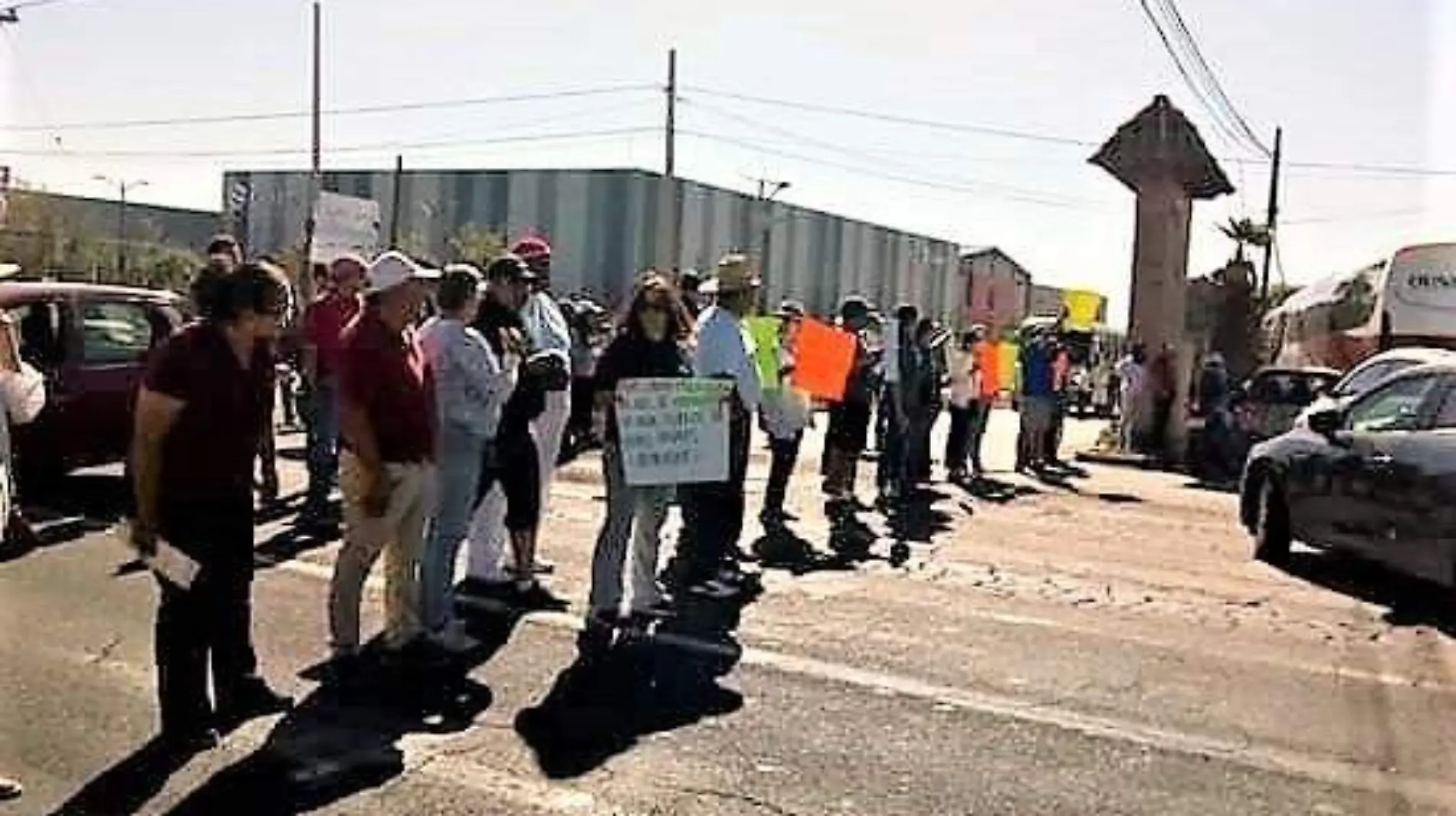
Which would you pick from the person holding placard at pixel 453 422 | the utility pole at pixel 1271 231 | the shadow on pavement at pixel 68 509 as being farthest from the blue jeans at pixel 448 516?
the utility pole at pixel 1271 231

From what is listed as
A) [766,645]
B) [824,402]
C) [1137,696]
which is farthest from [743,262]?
[824,402]

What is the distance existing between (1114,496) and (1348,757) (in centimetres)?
1089

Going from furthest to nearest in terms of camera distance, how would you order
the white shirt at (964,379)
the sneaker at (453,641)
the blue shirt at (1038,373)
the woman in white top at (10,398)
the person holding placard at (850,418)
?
the blue shirt at (1038,373) → the white shirt at (964,379) → the person holding placard at (850,418) → the sneaker at (453,641) → the woman in white top at (10,398)

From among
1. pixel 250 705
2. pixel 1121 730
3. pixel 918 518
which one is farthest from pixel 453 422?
pixel 918 518

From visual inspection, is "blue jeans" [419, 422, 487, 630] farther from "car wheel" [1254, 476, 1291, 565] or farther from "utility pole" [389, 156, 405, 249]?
"utility pole" [389, 156, 405, 249]

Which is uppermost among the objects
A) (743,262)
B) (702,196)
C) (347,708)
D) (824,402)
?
(702,196)

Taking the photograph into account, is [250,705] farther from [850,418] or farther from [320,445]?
[850,418]

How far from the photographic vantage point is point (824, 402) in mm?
14609

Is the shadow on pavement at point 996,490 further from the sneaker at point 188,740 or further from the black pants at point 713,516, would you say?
the sneaker at point 188,740

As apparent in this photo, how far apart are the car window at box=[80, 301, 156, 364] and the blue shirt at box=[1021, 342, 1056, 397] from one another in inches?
384

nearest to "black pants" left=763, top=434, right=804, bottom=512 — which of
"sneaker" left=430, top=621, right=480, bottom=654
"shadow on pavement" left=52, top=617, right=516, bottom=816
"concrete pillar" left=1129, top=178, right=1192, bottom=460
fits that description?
"sneaker" left=430, top=621, right=480, bottom=654

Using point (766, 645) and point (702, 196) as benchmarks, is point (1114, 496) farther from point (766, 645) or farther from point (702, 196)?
point (702, 196)

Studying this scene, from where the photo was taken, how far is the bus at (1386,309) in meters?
21.7

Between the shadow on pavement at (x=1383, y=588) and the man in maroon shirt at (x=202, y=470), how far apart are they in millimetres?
6464
